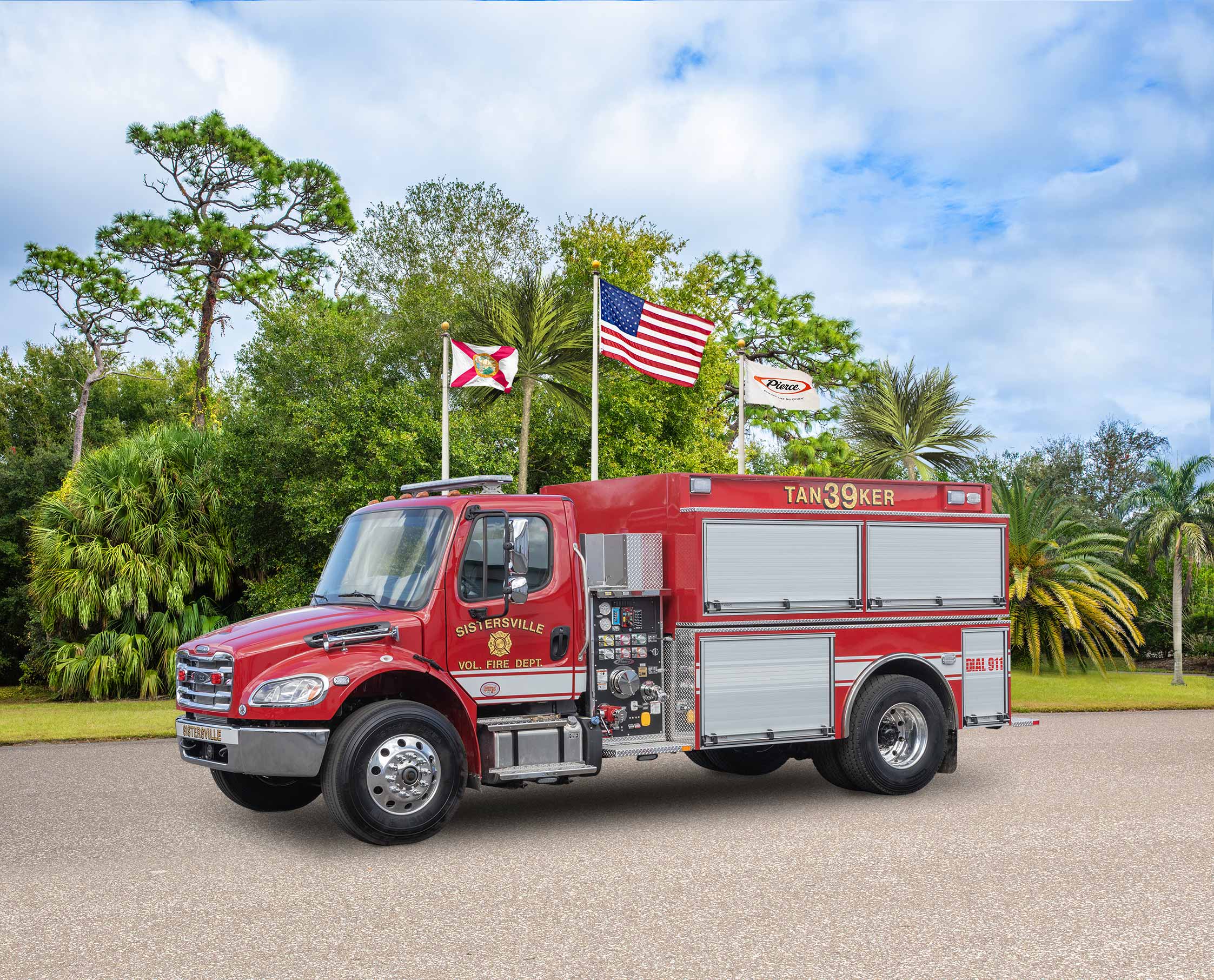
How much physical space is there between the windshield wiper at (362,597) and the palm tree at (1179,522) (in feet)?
69.0

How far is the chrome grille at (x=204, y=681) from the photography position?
8.28m

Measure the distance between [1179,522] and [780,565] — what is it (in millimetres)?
18725

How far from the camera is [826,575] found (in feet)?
34.2

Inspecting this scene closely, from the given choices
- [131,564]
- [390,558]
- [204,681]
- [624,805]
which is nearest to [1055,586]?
[624,805]

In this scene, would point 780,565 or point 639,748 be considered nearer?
point 639,748

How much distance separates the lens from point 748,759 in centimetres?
1183

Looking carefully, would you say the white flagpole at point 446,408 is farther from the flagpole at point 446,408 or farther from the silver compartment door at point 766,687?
the silver compartment door at point 766,687

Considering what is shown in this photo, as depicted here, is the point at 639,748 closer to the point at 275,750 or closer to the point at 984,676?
the point at 275,750

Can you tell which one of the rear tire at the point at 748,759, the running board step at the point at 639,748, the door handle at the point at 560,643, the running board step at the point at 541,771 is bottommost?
the rear tire at the point at 748,759

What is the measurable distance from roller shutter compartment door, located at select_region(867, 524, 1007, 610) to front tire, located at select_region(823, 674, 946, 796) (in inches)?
30.0

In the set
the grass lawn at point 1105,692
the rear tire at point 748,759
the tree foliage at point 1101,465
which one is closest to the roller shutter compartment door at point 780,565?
the rear tire at point 748,759

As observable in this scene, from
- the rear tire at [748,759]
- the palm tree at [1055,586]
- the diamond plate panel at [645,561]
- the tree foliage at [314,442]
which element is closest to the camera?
the diamond plate panel at [645,561]

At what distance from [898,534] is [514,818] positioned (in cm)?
433

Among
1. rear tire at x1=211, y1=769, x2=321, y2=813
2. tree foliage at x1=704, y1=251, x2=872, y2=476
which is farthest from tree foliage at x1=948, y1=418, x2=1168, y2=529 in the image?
rear tire at x1=211, y1=769, x2=321, y2=813
